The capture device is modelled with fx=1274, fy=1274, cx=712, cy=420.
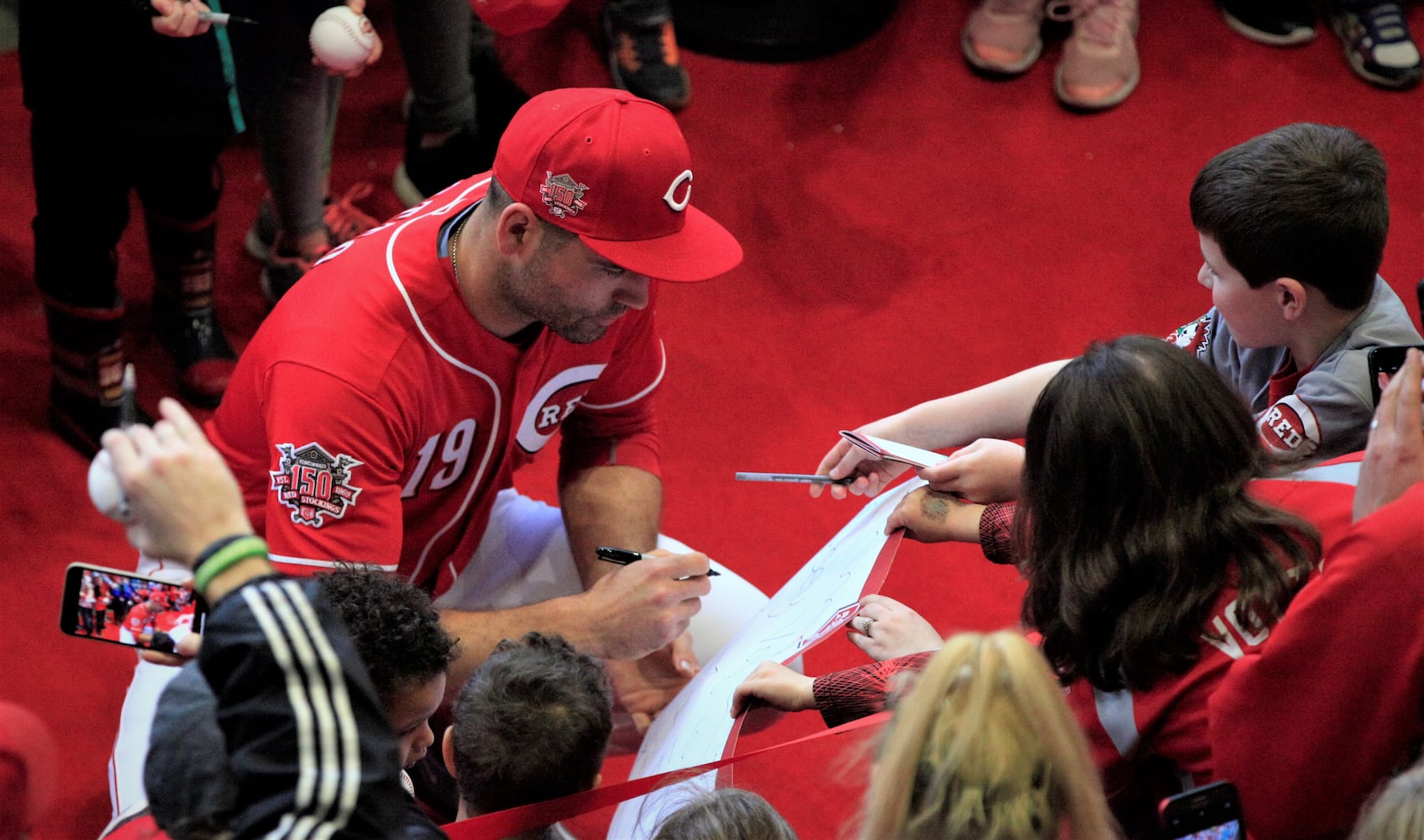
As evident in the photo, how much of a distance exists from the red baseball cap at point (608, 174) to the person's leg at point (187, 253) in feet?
3.46

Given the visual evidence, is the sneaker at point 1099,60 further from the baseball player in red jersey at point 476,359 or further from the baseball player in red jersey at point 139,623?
the baseball player in red jersey at point 139,623

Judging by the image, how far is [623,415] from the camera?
6.48 feet

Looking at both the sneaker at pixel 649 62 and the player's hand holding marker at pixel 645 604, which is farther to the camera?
the sneaker at pixel 649 62

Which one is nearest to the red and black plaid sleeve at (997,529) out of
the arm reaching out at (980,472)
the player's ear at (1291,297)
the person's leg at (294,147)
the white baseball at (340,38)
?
the arm reaching out at (980,472)

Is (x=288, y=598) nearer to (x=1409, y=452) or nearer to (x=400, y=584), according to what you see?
(x=400, y=584)

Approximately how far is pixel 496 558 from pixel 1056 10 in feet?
7.89

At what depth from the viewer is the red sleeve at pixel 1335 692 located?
3.49 feet

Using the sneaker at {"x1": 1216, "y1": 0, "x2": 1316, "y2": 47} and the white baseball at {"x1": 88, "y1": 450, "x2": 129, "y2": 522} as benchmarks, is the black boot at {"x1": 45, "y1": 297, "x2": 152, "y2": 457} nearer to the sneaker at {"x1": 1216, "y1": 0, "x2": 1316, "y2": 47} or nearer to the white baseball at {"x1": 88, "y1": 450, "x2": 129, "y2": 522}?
A: the white baseball at {"x1": 88, "y1": 450, "x2": 129, "y2": 522}

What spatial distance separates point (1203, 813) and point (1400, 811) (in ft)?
0.64

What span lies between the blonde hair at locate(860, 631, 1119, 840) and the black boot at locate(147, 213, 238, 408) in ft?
6.69

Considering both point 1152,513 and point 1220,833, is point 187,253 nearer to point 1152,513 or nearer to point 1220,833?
point 1152,513

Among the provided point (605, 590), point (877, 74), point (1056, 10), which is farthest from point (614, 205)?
point (1056, 10)

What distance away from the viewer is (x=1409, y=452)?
1.17 m

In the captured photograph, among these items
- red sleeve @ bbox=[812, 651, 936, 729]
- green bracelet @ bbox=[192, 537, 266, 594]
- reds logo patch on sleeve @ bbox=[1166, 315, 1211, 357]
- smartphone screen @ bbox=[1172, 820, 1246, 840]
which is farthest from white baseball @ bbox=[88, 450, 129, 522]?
reds logo patch on sleeve @ bbox=[1166, 315, 1211, 357]
